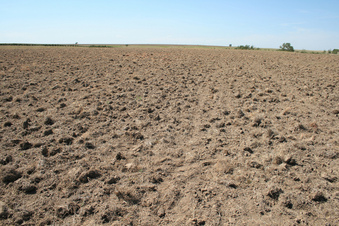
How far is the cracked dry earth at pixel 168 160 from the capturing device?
2766 mm

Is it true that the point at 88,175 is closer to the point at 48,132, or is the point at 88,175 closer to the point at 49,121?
the point at 48,132

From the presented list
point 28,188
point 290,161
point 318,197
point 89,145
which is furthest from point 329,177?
point 28,188

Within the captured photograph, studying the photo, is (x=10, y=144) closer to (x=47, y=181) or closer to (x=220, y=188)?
(x=47, y=181)

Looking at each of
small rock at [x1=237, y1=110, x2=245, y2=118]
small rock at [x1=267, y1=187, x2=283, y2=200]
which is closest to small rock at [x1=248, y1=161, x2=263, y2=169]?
small rock at [x1=267, y1=187, x2=283, y2=200]

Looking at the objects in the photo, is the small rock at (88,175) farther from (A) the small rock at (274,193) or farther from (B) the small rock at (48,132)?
(A) the small rock at (274,193)

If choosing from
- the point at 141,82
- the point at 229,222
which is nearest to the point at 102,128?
the point at 229,222

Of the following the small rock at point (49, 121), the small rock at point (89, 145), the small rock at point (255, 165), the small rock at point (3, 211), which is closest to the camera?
the small rock at point (3, 211)

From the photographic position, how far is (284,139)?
14.9ft

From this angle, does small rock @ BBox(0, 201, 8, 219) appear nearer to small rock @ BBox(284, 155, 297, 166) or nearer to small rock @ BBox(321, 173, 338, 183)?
small rock @ BBox(284, 155, 297, 166)

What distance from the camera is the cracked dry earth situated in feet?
9.07

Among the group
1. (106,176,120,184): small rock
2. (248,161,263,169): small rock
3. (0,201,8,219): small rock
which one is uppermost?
(248,161,263,169): small rock

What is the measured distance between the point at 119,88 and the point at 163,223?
6924 mm

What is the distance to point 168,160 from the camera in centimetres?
396

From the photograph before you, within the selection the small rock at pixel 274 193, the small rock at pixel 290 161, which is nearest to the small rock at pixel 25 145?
the small rock at pixel 274 193
